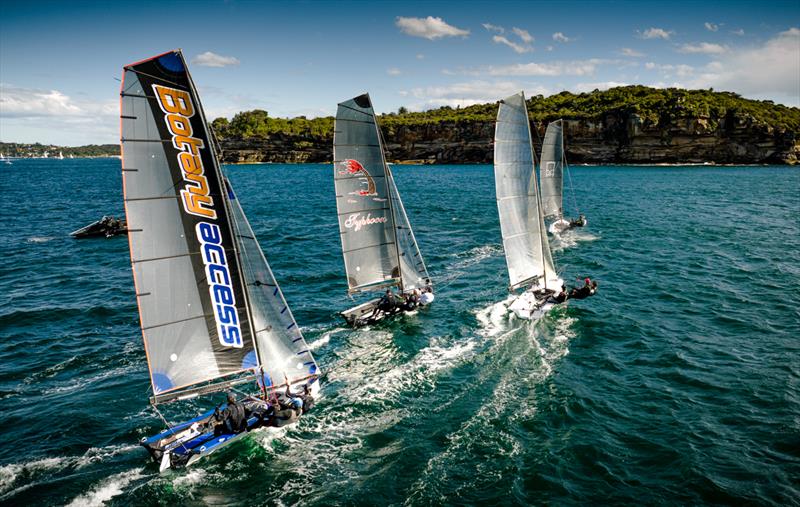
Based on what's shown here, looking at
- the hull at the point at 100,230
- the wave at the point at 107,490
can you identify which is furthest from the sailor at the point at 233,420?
the hull at the point at 100,230

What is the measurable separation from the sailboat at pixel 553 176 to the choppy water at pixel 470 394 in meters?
10.3

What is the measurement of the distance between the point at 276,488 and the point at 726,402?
1819 cm

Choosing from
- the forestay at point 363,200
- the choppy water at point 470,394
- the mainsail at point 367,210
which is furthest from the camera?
the mainsail at point 367,210

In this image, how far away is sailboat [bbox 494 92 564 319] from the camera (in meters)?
26.0

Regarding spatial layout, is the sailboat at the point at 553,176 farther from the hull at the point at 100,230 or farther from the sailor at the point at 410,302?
the hull at the point at 100,230

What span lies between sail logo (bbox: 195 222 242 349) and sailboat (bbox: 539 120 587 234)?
131 ft

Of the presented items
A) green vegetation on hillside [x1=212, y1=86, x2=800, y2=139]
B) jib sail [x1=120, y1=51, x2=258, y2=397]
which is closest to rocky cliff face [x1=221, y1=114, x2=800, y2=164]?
green vegetation on hillside [x1=212, y1=86, x2=800, y2=139]

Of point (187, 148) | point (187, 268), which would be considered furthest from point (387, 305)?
point (187, 148)

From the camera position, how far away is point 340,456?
16641 millimetres

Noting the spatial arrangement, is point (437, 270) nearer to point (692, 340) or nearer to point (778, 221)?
point (692, 340)

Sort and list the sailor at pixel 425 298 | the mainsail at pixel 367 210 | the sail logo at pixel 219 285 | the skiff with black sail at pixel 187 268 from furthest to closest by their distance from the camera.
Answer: the sailor at pixel 425 298 → the mainsail at pixel 367 210 → the sail logo at pixel 219 285 → the skiff with black sail at pixel 187 268

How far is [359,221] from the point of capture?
94.2ft

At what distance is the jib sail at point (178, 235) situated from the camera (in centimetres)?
1327

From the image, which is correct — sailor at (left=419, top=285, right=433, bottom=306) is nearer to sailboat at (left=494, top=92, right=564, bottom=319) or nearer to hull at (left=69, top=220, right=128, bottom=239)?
sailboat at (left=494, top=92, right=564, bottom=319)
